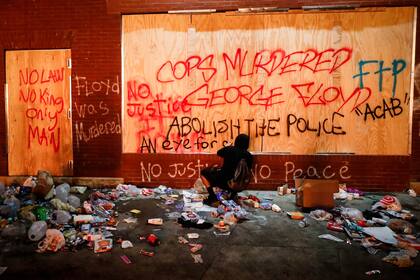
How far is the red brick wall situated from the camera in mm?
8094

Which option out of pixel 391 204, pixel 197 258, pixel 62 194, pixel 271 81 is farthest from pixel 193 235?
pixel 271 81

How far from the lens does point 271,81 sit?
26.8ft

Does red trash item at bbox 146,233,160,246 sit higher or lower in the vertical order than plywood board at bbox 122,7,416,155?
lower

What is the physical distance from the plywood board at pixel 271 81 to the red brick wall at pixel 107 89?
8.9 inches

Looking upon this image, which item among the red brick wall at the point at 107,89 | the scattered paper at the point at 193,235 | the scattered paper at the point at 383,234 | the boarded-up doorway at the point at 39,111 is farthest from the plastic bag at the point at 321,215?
the boarded-up doorway at the point at 39,111

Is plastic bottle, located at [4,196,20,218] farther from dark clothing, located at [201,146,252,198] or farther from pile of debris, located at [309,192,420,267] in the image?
pile of debris, located at [309,192,420,267]

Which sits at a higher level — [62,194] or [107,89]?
[107,89]

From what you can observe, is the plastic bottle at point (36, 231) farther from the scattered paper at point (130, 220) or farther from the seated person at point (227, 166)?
the seated person at point (227, 166)

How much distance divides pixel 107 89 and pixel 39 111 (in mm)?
1653

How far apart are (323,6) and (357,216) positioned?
424cm

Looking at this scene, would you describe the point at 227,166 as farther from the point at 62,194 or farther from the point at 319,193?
the point at 62,194

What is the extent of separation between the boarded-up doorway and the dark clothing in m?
3.53

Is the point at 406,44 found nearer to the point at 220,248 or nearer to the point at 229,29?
the point at 229,29

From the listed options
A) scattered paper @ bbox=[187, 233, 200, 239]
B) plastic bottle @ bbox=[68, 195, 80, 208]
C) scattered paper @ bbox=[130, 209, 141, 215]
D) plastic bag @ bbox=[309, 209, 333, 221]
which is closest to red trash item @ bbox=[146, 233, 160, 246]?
scattered paper @ bbox=[187, 233, 200, 239]
